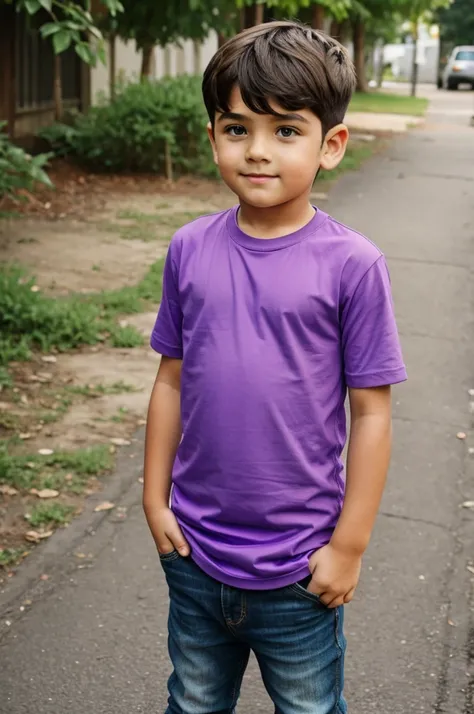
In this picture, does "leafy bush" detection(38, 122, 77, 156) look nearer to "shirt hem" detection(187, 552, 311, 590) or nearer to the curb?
the curb

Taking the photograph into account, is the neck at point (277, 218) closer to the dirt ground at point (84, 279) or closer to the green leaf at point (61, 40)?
the dirt ground at point (84, 279)

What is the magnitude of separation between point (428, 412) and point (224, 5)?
7.90 meters

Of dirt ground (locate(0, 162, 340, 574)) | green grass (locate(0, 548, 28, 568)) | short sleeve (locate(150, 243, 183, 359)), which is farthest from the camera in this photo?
dirt ground (locate(0, 162, 340, 574))

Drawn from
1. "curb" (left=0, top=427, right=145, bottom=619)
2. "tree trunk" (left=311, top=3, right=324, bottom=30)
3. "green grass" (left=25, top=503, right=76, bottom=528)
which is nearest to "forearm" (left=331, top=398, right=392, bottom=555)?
"curb" (left=0, top=427, right=145, bottom=619)

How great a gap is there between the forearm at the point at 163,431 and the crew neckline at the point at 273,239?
32 centimetres

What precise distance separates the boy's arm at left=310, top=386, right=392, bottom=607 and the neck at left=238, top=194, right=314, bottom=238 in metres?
0.32

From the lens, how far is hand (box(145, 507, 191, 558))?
2.06 meters

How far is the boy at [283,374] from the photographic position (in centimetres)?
193

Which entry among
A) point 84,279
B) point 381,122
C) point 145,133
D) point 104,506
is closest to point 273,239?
point 104,506

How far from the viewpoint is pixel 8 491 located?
14.6ft

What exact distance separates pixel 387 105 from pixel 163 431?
2900 centimetres

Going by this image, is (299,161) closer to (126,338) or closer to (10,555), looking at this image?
(10,555)

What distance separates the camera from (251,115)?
191 centimetres

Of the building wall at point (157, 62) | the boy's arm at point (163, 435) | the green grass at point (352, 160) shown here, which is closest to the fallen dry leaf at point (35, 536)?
the boy's arm at point (163, 435)
